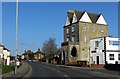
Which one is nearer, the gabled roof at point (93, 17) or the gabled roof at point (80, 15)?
the gabled roof at point (80, 15)

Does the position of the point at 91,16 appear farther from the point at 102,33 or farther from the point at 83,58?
the point at 83,58

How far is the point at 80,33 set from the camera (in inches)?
3349

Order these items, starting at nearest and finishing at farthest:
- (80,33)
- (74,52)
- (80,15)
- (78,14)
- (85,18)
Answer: (74,52), (80,33), (85,18), (80,15), (78,14)

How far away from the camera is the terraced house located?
82625 millimetres

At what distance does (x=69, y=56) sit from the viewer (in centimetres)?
8062

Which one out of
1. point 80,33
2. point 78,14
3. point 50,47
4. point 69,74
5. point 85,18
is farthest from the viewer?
point 50,47

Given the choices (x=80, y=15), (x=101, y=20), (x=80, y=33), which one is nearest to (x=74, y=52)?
(x=80, y=33)

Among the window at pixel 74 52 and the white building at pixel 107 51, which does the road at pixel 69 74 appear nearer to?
the white building at pixel 107 51

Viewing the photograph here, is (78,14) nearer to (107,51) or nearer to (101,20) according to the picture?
(101,20)

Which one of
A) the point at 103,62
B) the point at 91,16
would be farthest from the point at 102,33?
the point at 103,62

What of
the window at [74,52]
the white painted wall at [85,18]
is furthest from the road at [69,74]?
the white painted wall at [85,18]

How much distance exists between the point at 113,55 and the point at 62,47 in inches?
953

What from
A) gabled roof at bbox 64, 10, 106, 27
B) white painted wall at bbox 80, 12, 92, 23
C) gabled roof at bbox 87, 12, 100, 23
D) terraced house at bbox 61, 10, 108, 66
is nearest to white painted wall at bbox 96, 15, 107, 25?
terraced house at bbox 61, 10, 108, 66

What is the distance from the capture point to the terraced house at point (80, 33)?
82625 mm
